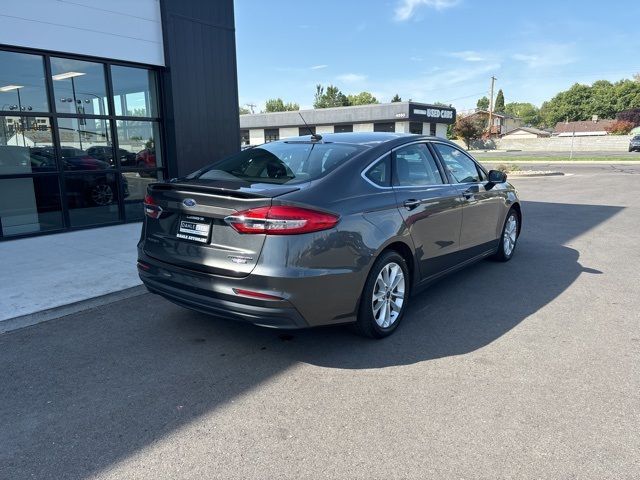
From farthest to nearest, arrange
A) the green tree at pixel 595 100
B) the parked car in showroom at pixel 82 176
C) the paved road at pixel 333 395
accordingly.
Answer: the green tree at pixel 595 100 → the parked car in showroom at pixel 82 176 → the paved road at pixel 333 395

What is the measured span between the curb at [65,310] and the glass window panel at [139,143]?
4.84 metres

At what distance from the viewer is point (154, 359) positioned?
3.70 metres

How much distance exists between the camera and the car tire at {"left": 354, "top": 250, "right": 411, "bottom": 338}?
12.4 ft

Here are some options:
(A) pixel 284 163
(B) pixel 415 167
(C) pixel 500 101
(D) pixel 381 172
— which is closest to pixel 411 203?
(D) pixel 381 172

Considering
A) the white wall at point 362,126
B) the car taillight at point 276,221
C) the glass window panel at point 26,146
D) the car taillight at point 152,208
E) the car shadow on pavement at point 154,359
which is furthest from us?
the white wall at point 362,126

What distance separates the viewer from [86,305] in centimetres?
484

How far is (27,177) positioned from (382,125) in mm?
34542

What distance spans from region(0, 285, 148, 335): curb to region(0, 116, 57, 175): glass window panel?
423 cm

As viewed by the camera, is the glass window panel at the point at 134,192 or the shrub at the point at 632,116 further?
the shrub at the point at 632,116

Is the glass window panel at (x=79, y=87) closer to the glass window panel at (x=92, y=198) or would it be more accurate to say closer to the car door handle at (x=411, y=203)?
the glass window panel at (x=92, y=198)

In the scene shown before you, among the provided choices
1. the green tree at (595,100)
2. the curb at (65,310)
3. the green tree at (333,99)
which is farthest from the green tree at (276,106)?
the curb at (65,310)

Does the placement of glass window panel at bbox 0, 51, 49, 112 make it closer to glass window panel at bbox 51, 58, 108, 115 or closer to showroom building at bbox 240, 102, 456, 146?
glass window panel at bbox 51, 58, 108, 115

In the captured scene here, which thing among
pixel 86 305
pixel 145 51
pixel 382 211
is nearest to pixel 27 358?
pixel 86 305

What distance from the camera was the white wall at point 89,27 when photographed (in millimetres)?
7395
